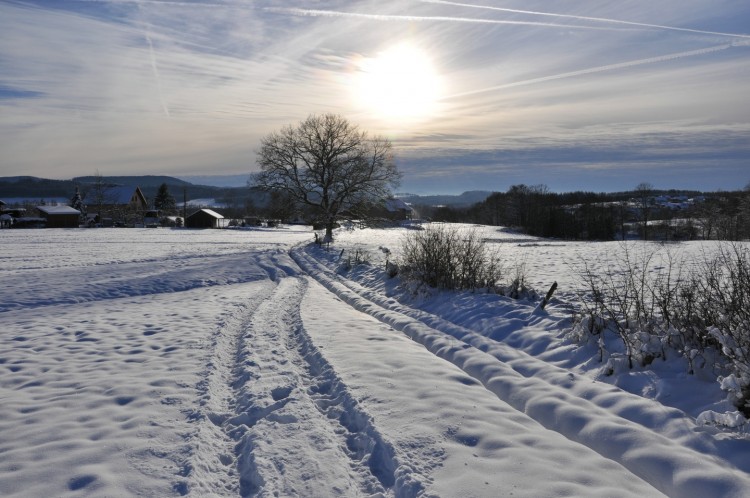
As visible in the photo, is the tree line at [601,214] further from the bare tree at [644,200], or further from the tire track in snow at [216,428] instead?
the tire track in snow at [216,428]

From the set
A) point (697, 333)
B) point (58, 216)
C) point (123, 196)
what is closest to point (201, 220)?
point (58, 216)

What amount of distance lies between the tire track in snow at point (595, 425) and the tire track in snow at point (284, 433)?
2.28 metres

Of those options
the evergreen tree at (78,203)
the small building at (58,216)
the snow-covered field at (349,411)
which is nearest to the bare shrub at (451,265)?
the snow-covered field at (349,411)

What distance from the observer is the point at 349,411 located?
18.4 feet

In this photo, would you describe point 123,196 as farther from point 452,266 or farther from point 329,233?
point 452,266

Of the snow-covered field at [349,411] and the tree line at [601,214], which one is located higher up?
the tree line at [601,214]

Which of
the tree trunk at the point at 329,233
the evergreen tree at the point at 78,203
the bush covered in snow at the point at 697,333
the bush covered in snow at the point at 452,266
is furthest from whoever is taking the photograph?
the evergreen tree at the point at 78,203

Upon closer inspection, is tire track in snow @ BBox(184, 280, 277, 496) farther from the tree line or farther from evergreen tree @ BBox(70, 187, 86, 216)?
evergreen tree @ BBox(70, 187, 86, 216)

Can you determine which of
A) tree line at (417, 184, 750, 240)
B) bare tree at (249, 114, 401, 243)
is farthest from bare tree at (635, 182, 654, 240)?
bare tree at (249, 114, 401, 243)

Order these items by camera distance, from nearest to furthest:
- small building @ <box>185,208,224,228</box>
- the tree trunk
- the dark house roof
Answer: the tree trunk → small building @ <box>185,208,224,228</box> → the dark house roof

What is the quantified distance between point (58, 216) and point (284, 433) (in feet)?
286

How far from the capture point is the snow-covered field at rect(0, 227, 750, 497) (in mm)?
4145

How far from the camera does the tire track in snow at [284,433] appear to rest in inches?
162

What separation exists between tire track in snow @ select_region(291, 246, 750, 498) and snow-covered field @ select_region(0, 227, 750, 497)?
0.02m
